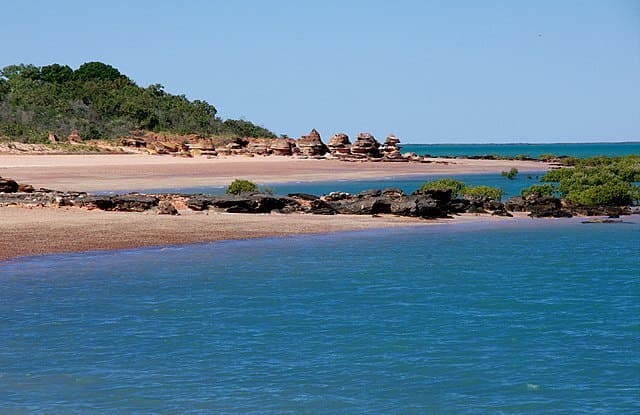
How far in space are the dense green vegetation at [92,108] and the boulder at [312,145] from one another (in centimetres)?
1385

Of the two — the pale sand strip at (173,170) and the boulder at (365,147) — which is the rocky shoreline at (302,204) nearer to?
the pale sand strip at (173,170)

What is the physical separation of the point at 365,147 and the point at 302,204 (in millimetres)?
49158

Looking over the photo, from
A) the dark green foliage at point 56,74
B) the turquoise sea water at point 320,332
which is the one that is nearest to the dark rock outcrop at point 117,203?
the turquoise sea water at point 320,332

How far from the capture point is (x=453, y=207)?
3186 centimetres

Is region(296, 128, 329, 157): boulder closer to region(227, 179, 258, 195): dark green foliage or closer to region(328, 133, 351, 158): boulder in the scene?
region(328, 133, 351, 158): boulder

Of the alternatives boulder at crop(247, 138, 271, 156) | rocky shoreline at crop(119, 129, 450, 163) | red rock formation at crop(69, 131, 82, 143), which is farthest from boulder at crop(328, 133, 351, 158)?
red rock formation at crop(69, 131, 82, 143)

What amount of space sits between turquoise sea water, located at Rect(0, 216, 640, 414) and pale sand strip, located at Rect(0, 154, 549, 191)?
24.1 m

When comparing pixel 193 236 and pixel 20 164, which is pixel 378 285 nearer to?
pixel 193 236

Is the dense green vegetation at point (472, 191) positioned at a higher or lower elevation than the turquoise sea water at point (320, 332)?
higher

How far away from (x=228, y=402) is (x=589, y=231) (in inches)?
756

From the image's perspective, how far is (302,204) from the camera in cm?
3136

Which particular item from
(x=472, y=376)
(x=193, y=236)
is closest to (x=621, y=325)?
(x=472, y=376)

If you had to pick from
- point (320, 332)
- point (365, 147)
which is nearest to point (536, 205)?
point (320, 332)

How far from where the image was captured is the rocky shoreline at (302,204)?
2897 centimetres
